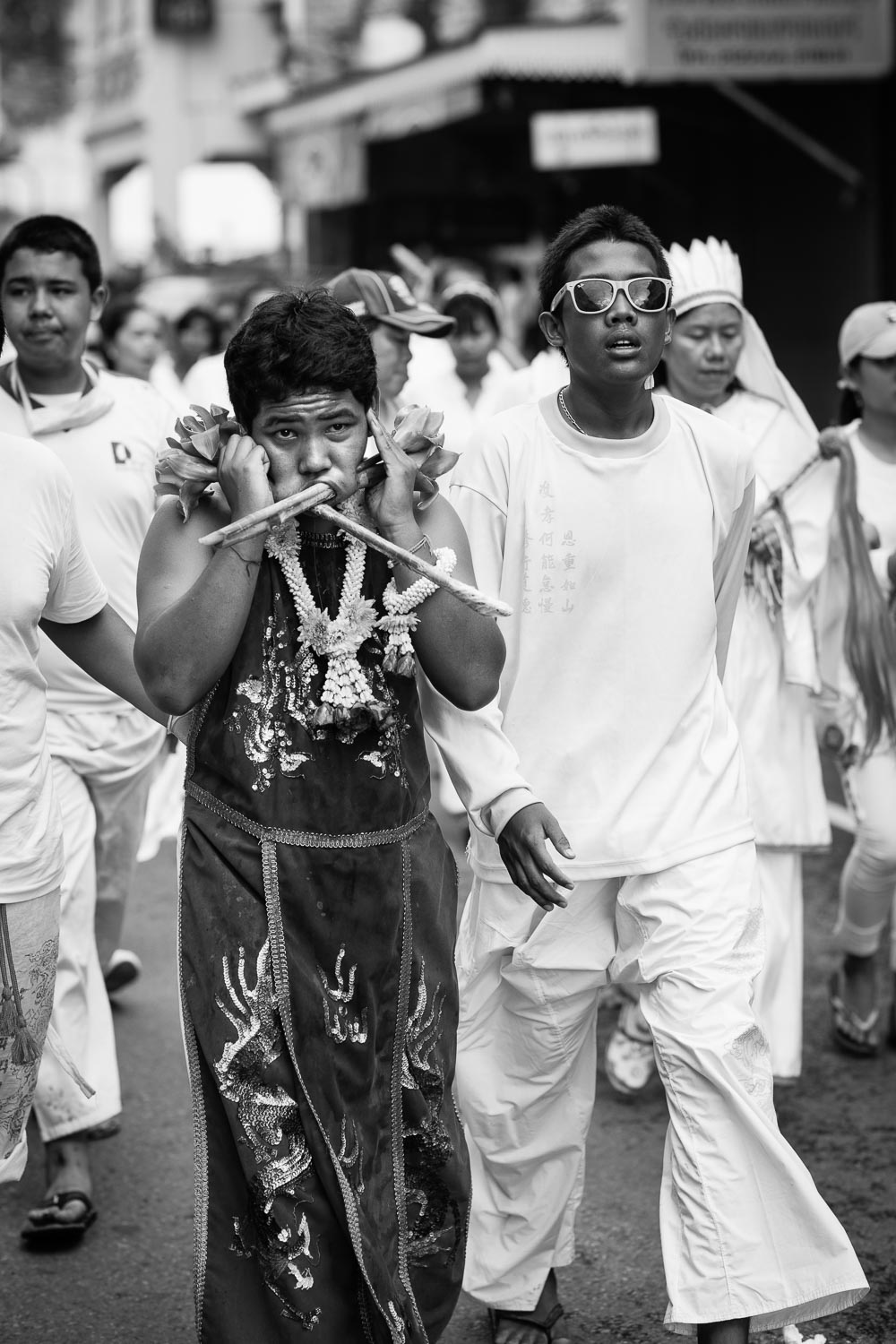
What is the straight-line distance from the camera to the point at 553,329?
4250 millimetres

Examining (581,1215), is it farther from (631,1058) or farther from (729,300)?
(729,300)

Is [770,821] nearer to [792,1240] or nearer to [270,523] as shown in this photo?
[792,1240]

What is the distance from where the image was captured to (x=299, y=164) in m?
26.2

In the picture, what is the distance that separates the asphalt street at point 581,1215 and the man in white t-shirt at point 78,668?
7.9 inches

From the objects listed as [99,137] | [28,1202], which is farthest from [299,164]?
[28,1202]

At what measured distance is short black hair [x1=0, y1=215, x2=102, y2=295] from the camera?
18.8ft

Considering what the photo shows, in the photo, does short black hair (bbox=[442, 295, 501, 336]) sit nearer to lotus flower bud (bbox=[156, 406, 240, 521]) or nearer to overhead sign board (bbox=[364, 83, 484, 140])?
lotus flower bud (bbox=[156, 406, 240, 521])

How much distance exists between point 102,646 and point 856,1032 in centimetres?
297

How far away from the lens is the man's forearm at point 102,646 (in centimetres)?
405

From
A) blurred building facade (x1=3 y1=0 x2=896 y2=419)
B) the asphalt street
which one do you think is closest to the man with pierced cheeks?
the asphalt street

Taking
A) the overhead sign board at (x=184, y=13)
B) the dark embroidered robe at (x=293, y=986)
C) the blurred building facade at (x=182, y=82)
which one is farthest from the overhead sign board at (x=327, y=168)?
the dark embroidered robe at (x=293, y=986)

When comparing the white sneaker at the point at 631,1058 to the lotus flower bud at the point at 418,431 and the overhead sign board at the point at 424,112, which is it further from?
the overhead sign board at the point at 424,112

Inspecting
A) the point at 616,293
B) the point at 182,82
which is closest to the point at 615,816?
the point at 616,293

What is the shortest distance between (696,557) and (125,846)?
225cm
